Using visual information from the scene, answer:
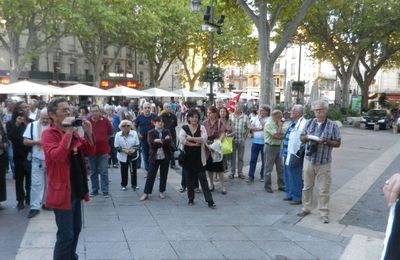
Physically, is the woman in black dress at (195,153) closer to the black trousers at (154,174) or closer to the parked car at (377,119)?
the black trousers at (154,174)

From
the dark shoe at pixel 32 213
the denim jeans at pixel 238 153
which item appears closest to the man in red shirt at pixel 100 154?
the dark shoe at pixel 32 213

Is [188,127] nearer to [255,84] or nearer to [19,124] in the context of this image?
[19,124]

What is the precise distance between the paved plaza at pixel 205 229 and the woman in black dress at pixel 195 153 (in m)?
0.31

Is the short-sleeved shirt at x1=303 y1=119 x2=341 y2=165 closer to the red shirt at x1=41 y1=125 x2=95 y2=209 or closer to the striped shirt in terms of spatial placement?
the striped shirt

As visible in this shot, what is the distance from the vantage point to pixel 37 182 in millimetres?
6258

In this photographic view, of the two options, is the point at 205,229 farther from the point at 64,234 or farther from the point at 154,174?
the point at 64,234

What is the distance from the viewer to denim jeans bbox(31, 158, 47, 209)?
20.3 feet

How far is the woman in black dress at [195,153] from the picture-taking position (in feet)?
22.4

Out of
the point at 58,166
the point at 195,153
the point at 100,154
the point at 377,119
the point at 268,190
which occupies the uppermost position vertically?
the point at 58,166

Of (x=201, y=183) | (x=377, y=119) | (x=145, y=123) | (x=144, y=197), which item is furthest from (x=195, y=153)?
(x=377, y=119)

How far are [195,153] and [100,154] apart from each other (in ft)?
6.07

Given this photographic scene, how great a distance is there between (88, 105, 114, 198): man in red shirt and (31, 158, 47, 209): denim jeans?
1.24 m

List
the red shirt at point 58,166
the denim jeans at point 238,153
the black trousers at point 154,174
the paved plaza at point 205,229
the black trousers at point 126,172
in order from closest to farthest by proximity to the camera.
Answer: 1. the red shirt at point 58,166
2. the paved plaza at point 205,229
3. the black trousers at point 154,174
4. the black trousers at point 126,172
5. the denim jeans at point 238,153

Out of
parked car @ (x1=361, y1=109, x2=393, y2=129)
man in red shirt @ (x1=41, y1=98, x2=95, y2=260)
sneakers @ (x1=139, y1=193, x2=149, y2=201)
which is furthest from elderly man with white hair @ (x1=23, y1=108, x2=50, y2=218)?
parked car @ (x1=361, y1=109, x2=393, y2=129)
